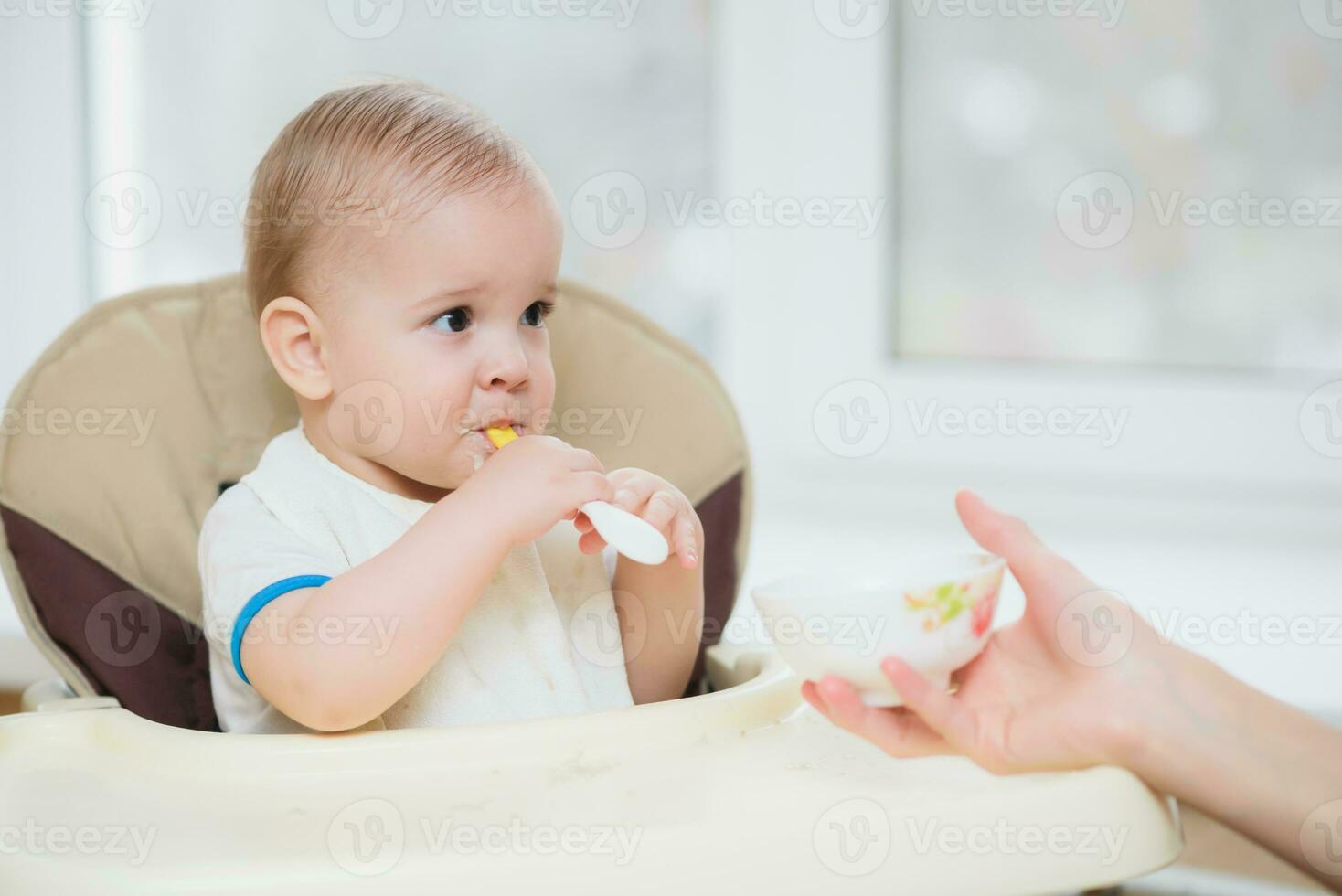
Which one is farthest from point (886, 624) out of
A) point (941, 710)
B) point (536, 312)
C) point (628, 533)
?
point (536, 312)

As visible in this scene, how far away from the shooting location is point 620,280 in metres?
1.80

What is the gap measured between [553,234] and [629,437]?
0.71ft

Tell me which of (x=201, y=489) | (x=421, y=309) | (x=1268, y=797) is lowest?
(x=1268, y=797)

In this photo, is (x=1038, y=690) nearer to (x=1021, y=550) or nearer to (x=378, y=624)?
(x=1021, y=550)

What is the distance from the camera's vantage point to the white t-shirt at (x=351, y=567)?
0.88 m

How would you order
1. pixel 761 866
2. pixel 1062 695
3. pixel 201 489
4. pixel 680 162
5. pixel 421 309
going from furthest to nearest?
pixel 680 162 → pixel 201 489 → pixel 421 309 → pixel 1062 695 → pixel 761 866

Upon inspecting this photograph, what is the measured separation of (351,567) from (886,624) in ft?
1.28

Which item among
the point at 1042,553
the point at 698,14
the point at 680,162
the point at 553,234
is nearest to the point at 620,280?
the point at 680,162

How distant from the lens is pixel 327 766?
74 cm

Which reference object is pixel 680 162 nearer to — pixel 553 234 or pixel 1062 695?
pixel 553 234

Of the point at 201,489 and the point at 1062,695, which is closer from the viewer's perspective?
the point at 1062,695

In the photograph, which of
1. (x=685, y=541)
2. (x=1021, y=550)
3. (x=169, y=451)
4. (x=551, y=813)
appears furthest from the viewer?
(x=169, y=451)

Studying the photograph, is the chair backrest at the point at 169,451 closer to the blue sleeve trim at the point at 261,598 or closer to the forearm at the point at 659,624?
the forearm at the point at 659,624

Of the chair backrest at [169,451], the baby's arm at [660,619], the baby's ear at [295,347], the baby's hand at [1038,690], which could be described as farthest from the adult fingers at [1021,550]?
the baby's ear at [295,347]
